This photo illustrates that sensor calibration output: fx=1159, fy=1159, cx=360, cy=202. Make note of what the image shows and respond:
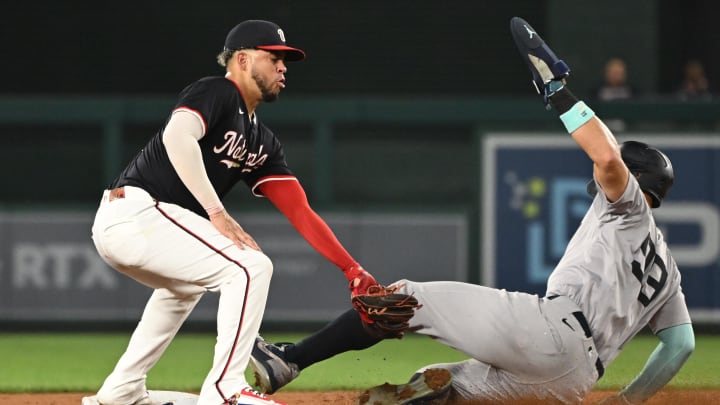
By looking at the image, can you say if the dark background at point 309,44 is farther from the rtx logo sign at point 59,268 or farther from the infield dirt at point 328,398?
the infield dirt at point 328,398

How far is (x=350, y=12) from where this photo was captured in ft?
41.3

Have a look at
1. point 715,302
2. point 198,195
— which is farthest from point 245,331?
point 715,302

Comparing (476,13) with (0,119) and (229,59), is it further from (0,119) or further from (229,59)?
(229,59)

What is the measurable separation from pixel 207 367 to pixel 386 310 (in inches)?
123

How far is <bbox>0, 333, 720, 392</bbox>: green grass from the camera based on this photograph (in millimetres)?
6332

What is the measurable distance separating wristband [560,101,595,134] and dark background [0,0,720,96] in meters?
8.15

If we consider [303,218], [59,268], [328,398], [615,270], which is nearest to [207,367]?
[328,398]

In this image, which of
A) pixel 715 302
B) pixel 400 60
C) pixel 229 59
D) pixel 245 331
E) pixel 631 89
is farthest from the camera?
pixel 400 60

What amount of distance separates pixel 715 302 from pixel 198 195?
5.75 m

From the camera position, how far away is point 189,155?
4.19m

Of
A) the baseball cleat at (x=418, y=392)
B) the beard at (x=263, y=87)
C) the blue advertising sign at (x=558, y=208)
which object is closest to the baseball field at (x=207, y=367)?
the blue advertising sign at (x=558, y=208)

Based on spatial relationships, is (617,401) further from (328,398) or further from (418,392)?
(328,398)

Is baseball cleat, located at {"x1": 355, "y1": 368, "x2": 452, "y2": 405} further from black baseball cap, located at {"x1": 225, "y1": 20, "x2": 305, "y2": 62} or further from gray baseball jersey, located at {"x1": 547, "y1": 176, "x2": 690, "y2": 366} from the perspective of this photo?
black baseball cap, located at {"x1": 225, "y1": 20, "x2": 305, "y2": 62}

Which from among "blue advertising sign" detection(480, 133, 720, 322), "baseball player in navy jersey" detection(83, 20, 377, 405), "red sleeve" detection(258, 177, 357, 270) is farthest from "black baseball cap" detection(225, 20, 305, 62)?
"blue advertising sign" detection(480, 133, 720, 322)
